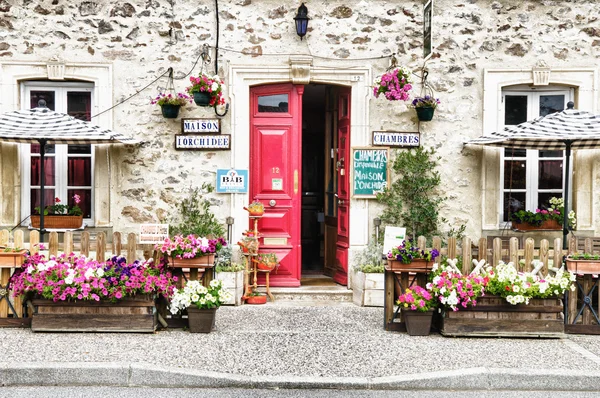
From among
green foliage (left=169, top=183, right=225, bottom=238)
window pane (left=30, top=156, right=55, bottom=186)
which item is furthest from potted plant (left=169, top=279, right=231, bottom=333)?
window pane (left=30, top=156, right=55, bottom=186)

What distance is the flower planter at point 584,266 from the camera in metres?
6.71

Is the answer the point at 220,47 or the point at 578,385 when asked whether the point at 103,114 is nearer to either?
the point at 220,47

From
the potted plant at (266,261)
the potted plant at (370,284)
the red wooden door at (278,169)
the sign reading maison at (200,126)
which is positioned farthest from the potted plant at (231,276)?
the sign reading maison at (200,126)

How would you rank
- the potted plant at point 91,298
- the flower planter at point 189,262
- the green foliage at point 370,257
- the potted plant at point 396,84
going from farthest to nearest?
the green foliage at point 370,257, the potted plant at point 396,84, the flower planter at point 189,262, the potted plant at point 91,298

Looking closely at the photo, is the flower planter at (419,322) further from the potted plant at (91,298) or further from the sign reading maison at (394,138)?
the sign reading maison at (394,138)

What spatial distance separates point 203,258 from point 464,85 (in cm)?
443

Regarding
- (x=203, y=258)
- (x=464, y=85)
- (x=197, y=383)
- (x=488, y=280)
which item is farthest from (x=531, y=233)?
(x=197, y=383)

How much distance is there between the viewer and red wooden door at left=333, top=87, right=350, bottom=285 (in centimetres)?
908

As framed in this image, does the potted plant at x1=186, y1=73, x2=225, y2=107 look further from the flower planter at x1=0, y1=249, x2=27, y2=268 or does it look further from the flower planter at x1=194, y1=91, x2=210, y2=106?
the flower planter at x1=0, y1=249, x2=27, y2=268

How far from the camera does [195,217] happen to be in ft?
28.6

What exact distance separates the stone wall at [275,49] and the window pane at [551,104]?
1.46 ft

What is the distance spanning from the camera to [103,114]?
873 cm

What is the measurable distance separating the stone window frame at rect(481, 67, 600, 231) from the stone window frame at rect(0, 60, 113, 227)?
16.6 feet

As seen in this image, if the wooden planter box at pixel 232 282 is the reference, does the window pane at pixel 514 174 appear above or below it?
above
